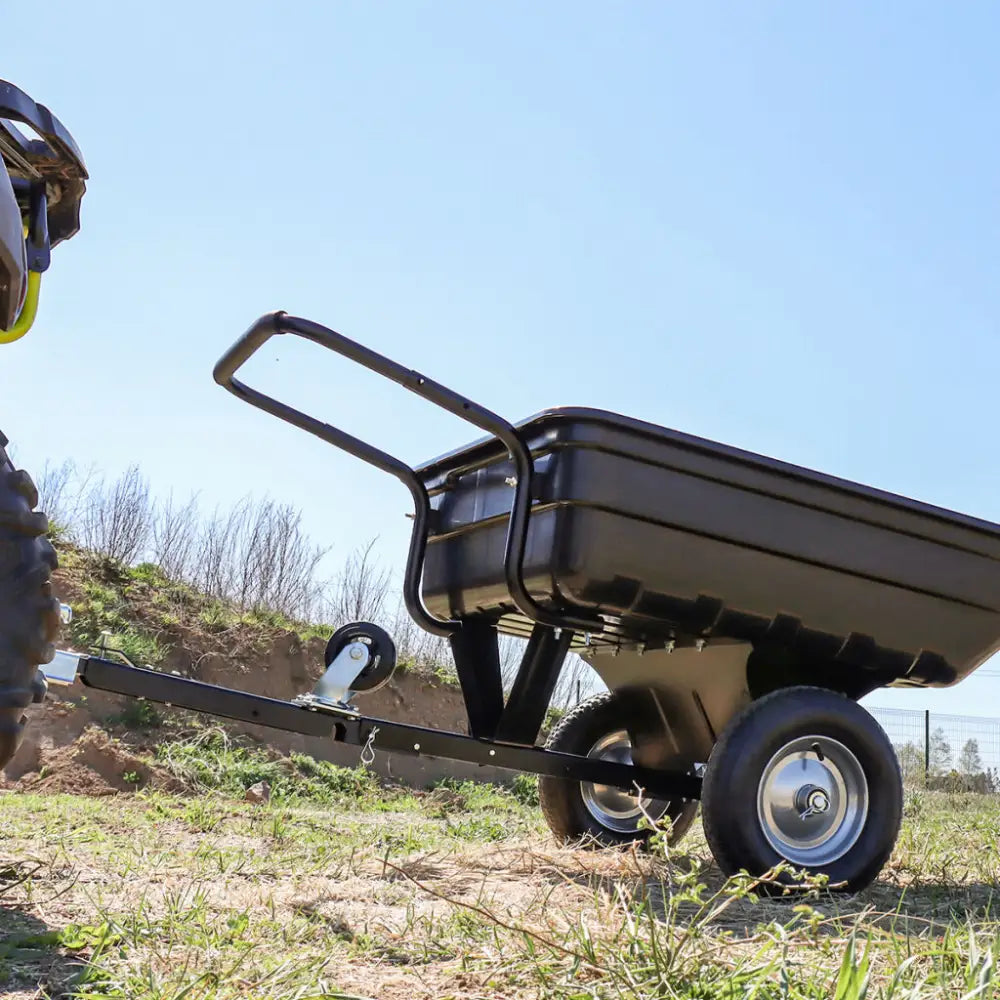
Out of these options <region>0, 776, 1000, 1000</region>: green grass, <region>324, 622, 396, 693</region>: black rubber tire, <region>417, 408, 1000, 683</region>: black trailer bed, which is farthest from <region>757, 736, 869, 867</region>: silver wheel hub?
<region>324, 622, 396, 693</region>: black rubber tire

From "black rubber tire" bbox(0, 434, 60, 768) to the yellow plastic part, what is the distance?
210 mm

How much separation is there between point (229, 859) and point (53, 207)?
65.2 inches

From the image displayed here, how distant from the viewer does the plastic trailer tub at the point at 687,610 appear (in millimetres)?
2842

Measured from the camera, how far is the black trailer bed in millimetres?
2848

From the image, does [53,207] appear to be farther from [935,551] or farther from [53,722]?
[53,722]

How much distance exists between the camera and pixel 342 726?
2.86m

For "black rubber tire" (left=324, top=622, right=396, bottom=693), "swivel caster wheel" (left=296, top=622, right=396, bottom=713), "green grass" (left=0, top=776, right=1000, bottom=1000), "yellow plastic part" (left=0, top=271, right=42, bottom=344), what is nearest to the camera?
"green grass" (left=0, top=776, right=1000, bottom=1000)

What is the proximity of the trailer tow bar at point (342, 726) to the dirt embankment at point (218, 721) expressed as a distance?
3571mm

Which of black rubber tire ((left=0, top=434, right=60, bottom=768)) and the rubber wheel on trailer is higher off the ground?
black rubber tire ((left=0, top=434, right=60, bottom=768))

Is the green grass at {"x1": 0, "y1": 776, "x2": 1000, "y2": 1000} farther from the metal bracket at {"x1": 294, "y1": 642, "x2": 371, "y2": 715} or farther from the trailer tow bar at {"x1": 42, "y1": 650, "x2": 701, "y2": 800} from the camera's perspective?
the metal bracket at {"x1": 294, "y1": 642, "x2": 371, "y2": 715}

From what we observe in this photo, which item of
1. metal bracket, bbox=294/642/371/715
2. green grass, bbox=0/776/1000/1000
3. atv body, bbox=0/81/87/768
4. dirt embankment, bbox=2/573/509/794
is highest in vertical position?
atv body, bbox=0/81/87/768

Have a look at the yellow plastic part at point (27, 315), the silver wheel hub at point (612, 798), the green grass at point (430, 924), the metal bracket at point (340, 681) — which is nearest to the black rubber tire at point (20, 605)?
the yellow plastic part at point (27, 315)

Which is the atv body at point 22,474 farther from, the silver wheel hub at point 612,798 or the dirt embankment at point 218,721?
the dirt embankment at point 218,721

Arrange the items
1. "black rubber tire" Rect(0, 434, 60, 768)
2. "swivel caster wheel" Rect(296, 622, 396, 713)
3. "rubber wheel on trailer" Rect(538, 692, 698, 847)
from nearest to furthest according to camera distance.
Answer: "black rubber tire" Rect(0, 434, 60, 768) < "swivel caster wheel" Rect(296, 622, 396, 713) < "rubber wheel on trailer" Rect(538, 692, 698, 847)
